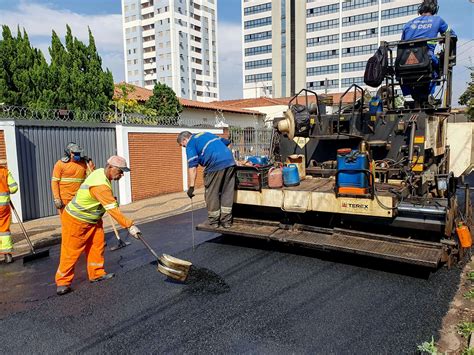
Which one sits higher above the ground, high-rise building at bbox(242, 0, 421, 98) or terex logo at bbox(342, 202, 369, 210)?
high-rise building at bbox(242, 0, 421, 98)

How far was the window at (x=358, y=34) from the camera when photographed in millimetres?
52138

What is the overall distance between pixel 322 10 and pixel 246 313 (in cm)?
5983

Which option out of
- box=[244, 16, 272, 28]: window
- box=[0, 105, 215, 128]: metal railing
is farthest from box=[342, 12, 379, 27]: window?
box=[0, 105, 215, 128]: metal railing

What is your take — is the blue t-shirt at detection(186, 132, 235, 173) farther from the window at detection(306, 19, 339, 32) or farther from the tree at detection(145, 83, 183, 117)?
the window at detection(306, 19, 339, 32)

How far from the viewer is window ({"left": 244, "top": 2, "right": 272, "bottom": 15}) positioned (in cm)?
6047

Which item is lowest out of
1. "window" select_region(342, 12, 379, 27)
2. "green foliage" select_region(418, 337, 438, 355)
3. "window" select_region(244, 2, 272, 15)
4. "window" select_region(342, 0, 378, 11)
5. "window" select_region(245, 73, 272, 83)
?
"green foliage" select_region(418, 337, 438, 355)

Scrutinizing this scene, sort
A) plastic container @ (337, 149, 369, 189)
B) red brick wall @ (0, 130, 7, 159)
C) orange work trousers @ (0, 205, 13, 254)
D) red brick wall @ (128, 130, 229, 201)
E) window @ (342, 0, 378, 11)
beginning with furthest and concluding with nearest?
window @ (342, 0, 378, 11)
red brick wall @ (128, 130, 229, 201)
red brick wall @ (0, 130, 7, 159)
orange work trousers @ (0, 205, 13, 254)
plastic container @ (337, 149, 369, 189)

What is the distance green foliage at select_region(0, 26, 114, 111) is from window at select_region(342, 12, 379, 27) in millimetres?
47589

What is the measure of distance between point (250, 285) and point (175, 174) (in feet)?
25.4

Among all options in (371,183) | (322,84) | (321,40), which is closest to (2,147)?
(371,183)

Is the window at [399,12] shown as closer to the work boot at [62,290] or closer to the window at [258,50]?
the window at [258,50]

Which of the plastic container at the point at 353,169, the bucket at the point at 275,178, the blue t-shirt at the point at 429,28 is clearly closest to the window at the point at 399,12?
the blue t-shirt at the point at 429,28

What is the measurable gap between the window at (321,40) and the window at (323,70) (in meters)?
3.39

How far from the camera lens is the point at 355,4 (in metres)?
52.8
